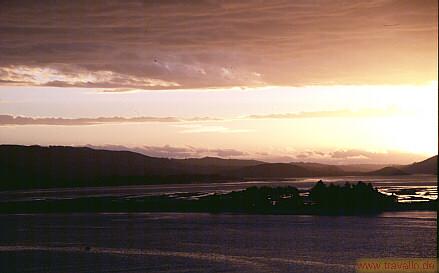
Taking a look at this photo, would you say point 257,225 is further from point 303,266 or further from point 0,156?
point 0,156

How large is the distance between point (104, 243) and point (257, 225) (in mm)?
13798

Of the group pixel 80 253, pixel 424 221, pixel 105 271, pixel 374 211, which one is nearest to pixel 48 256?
pixel 80 253

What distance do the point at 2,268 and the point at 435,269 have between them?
69.4ft

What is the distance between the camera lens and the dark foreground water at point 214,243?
3291 cm

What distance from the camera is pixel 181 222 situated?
56.0 metres

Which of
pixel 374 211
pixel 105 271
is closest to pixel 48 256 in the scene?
pixel 105 271

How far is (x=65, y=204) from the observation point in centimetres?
7819

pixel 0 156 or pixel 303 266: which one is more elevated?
pixel 0 156

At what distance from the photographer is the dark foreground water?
32906 mm

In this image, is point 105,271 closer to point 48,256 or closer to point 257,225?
point 48,256

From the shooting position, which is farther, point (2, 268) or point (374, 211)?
point (374, 211)

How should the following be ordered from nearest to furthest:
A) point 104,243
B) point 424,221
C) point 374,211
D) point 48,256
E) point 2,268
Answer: point 2,268, point 48,256, point 104,243, point 424,221, point 374,211

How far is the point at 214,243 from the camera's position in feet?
134

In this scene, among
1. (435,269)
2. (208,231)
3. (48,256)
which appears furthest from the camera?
(208,231)
